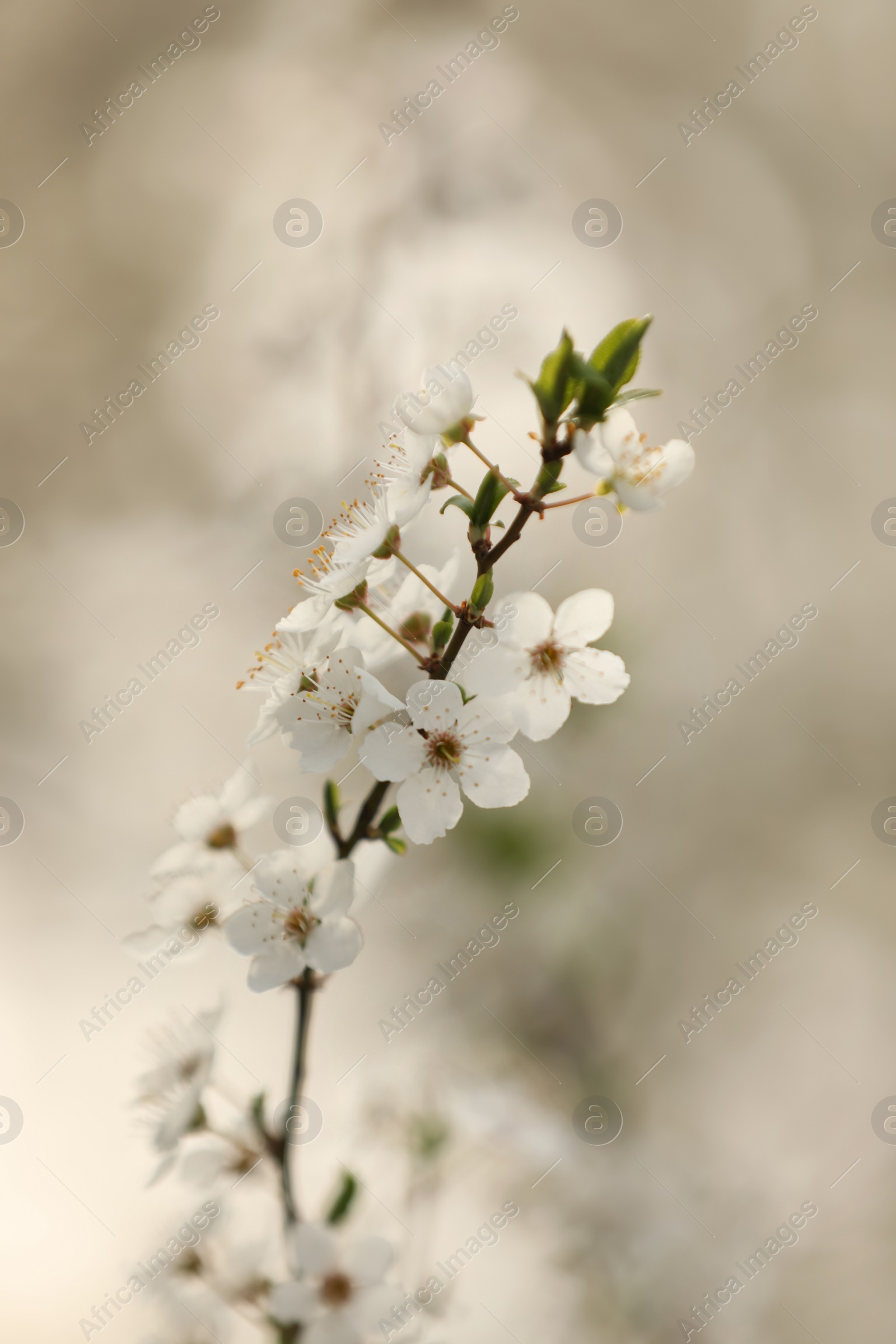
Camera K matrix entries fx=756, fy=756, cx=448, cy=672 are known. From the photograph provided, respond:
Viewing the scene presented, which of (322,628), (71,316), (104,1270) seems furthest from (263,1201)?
(71,316)

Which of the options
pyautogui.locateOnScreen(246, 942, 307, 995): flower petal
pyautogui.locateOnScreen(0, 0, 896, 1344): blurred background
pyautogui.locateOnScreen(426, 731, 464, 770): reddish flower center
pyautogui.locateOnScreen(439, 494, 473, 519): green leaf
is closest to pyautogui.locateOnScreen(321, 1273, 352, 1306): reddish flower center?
pyautogui.locateOnScreen(246, 942, 307, 995): flower petal

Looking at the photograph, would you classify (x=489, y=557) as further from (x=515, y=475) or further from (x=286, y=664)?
(x=515, y=475)

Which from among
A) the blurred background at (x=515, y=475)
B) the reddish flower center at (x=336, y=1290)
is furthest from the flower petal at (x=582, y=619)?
the blurred background at (x=515, y=475)

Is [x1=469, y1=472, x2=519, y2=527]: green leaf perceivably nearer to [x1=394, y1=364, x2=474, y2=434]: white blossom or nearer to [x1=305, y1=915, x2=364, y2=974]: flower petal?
[x1=394, y1=364, x2=474, y2=434]: white blossom

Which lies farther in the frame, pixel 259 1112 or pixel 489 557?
pixel 259 1112

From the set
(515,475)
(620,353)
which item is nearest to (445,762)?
(620,353)

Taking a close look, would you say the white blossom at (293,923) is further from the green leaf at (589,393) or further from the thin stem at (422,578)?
the green leaf at (589,393)
